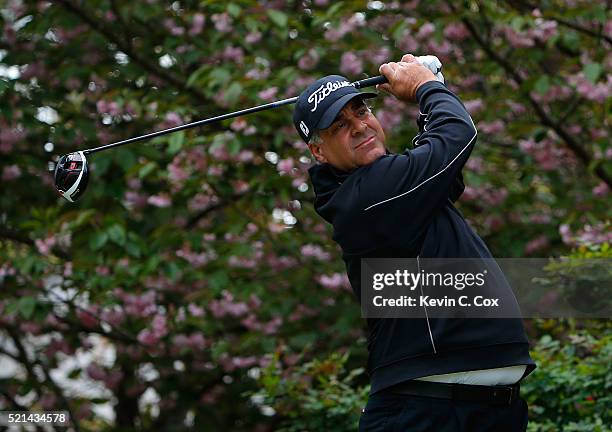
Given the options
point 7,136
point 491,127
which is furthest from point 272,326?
point 7,136

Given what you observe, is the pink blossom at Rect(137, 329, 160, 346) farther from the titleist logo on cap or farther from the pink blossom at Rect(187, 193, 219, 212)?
the titleist logo on cap

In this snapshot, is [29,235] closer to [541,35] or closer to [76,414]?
[76,414]

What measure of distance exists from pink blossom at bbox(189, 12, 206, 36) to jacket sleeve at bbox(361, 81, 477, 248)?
347cm

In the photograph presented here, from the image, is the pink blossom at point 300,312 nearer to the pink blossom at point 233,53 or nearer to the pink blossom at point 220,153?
the pink blossom at point 220,153

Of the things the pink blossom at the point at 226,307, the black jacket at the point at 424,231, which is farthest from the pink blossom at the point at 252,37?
the black jacket at the point at 424,231

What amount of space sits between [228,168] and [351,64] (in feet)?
2.93

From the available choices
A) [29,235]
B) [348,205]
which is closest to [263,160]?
[29,235]

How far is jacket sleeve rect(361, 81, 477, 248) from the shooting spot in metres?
2.46

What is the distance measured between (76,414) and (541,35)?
3.87 m

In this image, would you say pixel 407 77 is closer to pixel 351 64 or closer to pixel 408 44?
pixel 351 64

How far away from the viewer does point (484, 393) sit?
2.46 m

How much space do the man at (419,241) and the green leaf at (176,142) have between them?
7.67 feet

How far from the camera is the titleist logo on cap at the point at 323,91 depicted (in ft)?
8.55

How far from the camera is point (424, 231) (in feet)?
8.27
